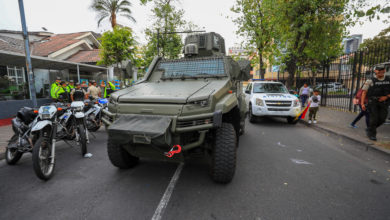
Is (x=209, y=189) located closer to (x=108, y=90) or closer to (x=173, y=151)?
(x=173, y=151)

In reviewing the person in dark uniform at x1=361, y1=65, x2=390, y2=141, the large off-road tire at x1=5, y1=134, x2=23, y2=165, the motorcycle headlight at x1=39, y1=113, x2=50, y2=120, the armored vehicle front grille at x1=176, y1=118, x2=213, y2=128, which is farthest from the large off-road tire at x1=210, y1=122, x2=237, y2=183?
the person in dark uniform at x1=361, y1=65, x2=390, y2=141

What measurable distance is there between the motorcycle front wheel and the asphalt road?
15 centimetres

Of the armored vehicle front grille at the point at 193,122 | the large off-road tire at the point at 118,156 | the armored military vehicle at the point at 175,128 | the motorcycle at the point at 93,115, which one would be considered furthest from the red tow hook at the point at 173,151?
the motorcycle at the point at 93,115

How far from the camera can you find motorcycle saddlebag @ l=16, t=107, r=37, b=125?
153 inches

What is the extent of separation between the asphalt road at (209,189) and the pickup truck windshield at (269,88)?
4260 mm

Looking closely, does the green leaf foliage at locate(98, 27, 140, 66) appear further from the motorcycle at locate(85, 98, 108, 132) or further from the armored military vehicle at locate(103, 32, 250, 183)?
the armored military vehicle at locate(103, 32, 250, 183)

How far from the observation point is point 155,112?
277 centimetres

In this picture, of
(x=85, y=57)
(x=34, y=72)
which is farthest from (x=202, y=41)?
(x=85, y=57)

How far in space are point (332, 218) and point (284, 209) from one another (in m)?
0.49

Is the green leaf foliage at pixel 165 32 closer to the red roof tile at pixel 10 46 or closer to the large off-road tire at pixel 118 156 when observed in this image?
the red roof tile at pixel 10 46

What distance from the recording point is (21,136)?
371cm

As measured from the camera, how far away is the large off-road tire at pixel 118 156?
132 inches

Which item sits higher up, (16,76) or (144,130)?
(16,76)

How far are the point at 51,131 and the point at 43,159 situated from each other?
22.1 inches
